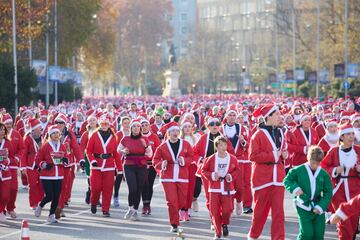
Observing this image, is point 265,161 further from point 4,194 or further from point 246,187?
point 4,194

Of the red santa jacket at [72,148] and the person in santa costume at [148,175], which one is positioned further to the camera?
Result: the person in santa costume at [148,175]

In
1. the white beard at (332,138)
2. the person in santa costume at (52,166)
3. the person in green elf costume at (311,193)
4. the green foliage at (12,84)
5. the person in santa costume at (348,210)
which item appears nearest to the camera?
the person in santa costume at (348,210)

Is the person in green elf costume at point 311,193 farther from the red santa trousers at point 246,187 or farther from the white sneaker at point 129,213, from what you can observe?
the red santa trousers at point 246,187

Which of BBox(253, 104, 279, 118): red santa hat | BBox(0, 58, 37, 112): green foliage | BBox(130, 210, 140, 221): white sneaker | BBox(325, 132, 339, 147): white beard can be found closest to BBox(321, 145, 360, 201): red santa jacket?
BBox(253, 104, 279, 118): red santa hat

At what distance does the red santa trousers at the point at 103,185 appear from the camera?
17.6 m

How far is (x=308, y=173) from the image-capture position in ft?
39.3

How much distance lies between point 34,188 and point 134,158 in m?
2.21

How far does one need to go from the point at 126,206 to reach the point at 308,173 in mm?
7872

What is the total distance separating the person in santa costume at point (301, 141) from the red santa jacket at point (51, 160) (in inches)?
170

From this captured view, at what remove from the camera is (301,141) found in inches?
741

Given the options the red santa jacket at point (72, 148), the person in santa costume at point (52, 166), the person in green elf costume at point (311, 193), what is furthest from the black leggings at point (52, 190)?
the person in green elf costume at point (311, 193)

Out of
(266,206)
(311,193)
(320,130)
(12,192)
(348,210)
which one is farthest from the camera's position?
(320,130)

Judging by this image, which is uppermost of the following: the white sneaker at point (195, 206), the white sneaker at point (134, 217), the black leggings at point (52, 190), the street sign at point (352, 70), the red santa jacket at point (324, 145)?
the street sign at point (352, 70)

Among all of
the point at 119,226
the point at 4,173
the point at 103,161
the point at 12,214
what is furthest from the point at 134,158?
the point at 12,214
